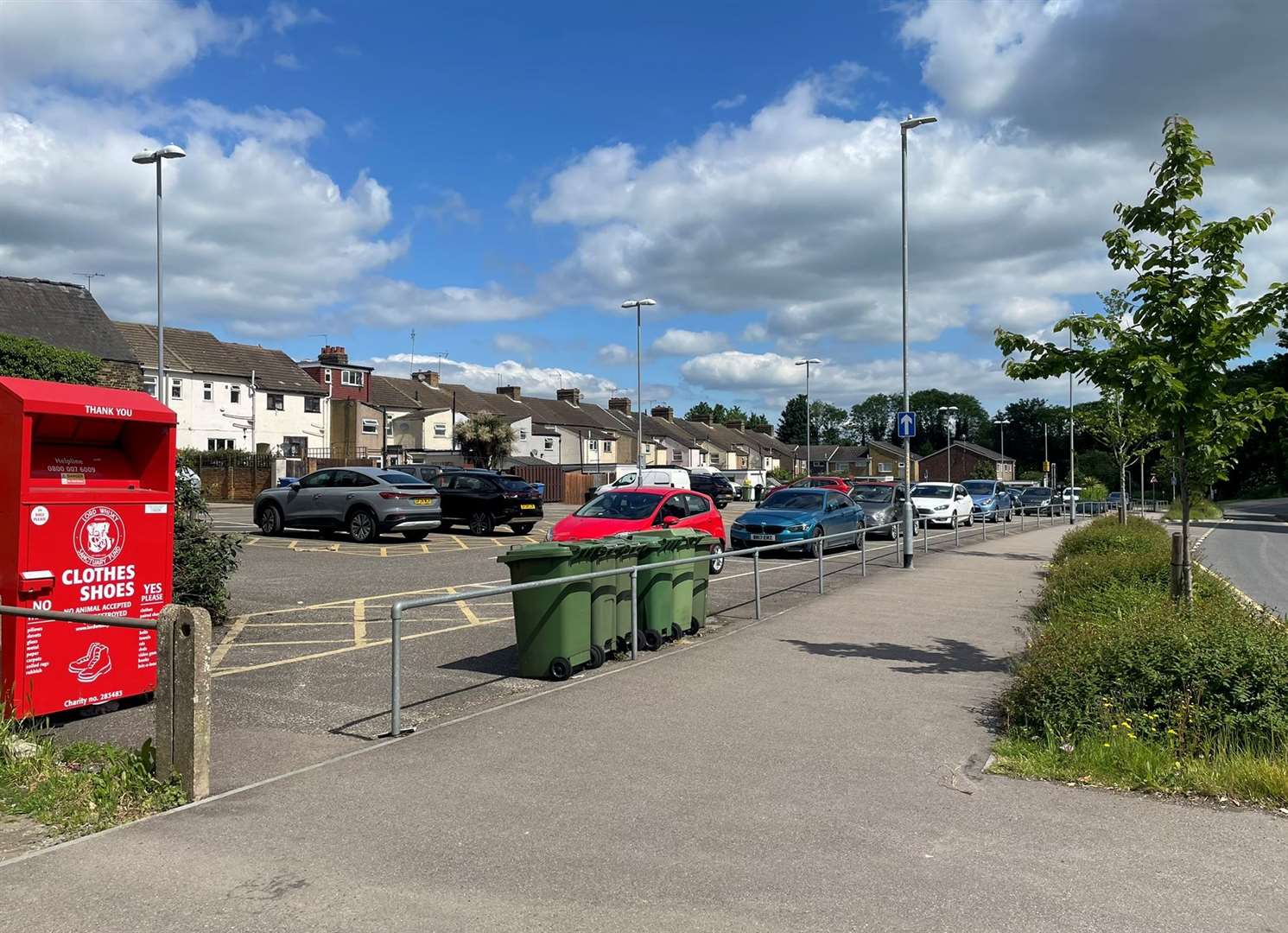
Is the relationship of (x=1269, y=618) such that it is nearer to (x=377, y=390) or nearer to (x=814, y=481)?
(x=814, y=481)

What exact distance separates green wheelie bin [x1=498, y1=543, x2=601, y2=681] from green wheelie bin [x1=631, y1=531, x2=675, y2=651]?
1.45m

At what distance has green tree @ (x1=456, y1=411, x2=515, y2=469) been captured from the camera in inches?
2464

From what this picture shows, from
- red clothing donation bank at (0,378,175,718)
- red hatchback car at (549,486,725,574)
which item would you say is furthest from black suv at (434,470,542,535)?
red clothing donation bank at (0,378,175,718)

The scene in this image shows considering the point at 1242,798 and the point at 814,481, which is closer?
the point at 1242,798

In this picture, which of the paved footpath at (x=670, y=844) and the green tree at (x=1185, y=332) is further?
the green tree at (x=1185, y=332)

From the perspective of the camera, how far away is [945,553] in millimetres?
21516

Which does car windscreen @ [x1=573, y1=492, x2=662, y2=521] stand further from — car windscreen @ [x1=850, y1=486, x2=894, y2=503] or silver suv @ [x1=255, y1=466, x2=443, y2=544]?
car windscreen @ [x1=850, y1=486, x2=894, y2=503]

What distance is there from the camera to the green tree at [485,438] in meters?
62.6

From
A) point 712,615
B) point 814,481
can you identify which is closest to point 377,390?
point 814,481

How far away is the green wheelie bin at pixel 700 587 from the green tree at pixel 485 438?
5225 cm

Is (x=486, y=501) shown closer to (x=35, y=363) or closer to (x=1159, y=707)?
(x=35, y=363)

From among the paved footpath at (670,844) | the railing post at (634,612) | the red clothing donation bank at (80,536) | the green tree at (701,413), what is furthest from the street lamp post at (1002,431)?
the red clothing donation bank at (80,536)

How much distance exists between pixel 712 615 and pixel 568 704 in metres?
5.26

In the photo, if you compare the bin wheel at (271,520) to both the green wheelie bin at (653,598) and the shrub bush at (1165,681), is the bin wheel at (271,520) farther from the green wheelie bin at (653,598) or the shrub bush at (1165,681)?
the shrub bush at (1165,681)
